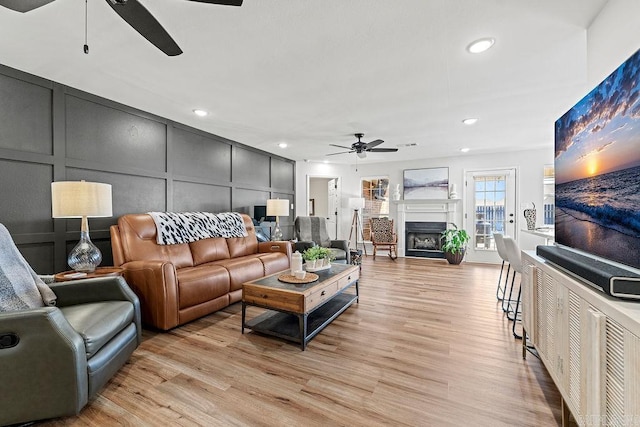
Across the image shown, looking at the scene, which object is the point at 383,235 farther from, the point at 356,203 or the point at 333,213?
the point at 333,213

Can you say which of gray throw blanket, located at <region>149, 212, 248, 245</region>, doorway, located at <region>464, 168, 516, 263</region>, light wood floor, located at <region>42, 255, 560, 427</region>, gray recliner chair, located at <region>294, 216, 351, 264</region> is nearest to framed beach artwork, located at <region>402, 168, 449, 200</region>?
doorway, located at <region>464, 168, 516, 263</region>

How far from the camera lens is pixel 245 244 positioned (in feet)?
13.8

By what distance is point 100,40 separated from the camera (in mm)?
2039

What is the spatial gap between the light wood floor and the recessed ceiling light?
7.77ft

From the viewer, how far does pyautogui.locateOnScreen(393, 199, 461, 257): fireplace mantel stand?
6309mm

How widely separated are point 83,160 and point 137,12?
2.27 metres

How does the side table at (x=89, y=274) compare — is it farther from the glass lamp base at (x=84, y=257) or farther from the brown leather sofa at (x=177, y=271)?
the brown leather sofa at (x=177, y=271)

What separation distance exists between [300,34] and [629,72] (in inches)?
70.4

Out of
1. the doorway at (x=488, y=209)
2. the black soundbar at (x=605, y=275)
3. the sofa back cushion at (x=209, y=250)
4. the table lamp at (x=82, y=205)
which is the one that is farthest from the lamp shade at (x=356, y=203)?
the black soundbar at (x=605, y=275)

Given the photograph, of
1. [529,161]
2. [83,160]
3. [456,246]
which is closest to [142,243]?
[83,160]

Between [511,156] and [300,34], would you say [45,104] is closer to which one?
[300,34]

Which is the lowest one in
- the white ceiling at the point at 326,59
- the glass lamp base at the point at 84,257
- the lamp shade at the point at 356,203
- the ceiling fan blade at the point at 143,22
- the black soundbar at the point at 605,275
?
the glass lamp base at the point at 84,257

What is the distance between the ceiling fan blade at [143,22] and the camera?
4.38ft

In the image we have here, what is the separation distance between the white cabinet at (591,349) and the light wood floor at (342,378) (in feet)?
1.33
